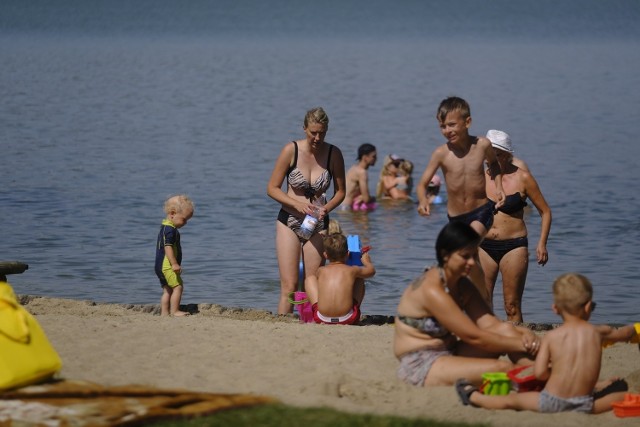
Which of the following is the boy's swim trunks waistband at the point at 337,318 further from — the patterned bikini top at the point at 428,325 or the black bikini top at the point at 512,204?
the patterned bikini top at the point at 428,325

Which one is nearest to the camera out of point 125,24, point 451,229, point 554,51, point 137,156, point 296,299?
point 451,229

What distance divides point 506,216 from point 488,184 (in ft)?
1.04

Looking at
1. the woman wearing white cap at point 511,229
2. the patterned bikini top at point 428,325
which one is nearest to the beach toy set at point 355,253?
the woman wearing white cap at point 511,229

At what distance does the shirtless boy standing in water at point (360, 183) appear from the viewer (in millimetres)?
18156

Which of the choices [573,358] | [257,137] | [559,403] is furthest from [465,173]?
[257,137]

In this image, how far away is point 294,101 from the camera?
106 feet

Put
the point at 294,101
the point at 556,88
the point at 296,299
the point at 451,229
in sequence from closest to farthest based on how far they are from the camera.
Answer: the point at 451,229 → the point at 296,299 → the point at 294,101 → the point at 556,88

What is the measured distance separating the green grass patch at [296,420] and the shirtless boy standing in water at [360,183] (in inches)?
440

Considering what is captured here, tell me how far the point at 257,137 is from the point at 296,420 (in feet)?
64.1

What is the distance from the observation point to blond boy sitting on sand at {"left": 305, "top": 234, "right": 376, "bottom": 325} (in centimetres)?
996

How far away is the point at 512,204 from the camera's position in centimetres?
1008

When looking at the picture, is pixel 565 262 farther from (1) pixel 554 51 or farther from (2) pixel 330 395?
(1) pixel 554 51

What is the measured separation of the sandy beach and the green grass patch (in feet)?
0.82

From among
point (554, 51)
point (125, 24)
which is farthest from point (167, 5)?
point (554, 51)
